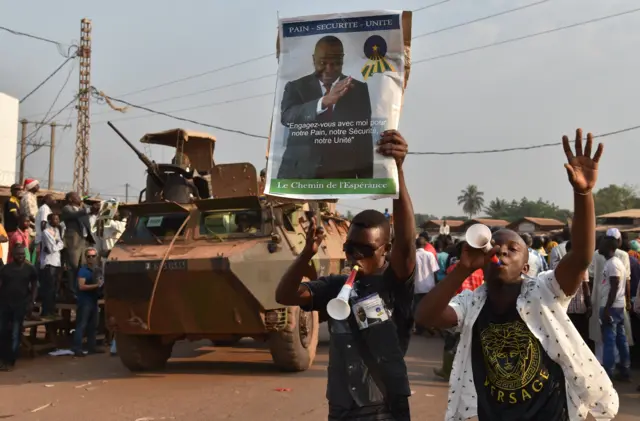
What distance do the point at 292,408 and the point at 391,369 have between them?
4.08 meters

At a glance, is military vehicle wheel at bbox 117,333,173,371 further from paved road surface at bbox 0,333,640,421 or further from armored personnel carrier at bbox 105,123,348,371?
paved road surface at bbox 0,333,640,421

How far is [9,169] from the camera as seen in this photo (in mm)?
28672

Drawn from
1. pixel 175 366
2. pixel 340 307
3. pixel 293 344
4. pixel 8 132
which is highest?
pixel 8 132

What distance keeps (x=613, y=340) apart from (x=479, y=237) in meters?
5.79

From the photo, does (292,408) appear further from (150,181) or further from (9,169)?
(9,169)

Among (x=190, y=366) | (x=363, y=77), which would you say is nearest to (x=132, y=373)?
(x=190, y=366)

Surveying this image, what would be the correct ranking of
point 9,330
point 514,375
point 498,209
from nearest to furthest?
point 514,375, point 9,330, point 498,209

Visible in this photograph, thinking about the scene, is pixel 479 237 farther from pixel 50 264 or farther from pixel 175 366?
pixel 50 264

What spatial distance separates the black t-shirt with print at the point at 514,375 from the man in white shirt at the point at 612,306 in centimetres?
520

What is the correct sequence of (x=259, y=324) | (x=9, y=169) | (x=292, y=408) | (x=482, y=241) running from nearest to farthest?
(x=482, y=241)
(x=292, y=408)
(x=259, y=324)
(x=9, y=169)

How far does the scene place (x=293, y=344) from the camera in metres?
8.27

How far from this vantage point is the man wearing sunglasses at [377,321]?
2.85 m

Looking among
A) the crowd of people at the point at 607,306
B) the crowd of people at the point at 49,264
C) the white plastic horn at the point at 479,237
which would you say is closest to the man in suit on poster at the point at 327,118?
the white plastic horn at the point at 479,237

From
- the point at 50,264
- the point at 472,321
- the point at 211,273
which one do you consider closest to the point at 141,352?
the point at 211,273
